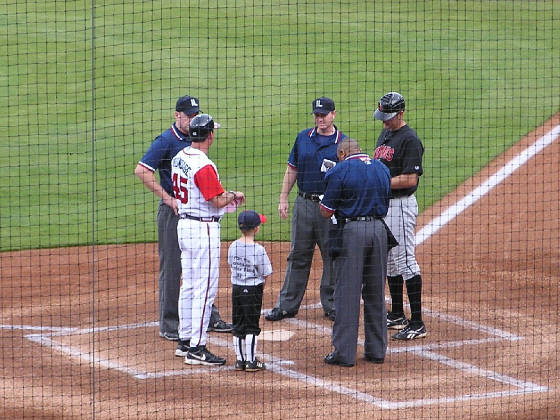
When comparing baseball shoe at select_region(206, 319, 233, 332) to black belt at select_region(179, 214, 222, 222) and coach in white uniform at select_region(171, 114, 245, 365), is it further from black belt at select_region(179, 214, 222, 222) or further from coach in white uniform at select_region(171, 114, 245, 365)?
black belt at select_region(179, 214, 222, 222)

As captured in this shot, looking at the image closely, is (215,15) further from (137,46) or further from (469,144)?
(469,144)

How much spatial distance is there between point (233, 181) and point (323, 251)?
4.82 meters

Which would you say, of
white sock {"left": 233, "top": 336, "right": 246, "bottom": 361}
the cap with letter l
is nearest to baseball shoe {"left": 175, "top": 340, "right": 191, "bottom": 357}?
white sock {"left": 233, "top": 336, "right": 246, "bottom": 361}

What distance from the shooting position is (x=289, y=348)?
853cm

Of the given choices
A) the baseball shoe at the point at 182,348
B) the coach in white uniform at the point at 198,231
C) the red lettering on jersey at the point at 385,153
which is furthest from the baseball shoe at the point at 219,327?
the red lettering on jersey at the point at 385,153

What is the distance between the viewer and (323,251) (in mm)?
9148

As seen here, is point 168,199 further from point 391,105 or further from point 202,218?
point 391,105

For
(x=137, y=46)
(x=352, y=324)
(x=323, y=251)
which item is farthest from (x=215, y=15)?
(x=352, y=324)

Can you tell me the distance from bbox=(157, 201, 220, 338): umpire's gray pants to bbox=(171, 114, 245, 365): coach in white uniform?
40 cm

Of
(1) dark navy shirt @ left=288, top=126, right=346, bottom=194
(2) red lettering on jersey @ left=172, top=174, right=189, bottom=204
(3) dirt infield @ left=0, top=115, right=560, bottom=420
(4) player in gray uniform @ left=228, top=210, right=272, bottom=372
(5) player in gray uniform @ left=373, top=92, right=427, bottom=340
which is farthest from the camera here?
(1) dark navy shirt @ left=288, top=126, right=346, bottom=194

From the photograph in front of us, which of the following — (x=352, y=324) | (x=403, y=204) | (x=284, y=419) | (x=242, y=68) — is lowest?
(x=284, y=419)

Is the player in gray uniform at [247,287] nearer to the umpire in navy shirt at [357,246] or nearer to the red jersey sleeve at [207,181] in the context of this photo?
the red jersey sleeve at [207,181]

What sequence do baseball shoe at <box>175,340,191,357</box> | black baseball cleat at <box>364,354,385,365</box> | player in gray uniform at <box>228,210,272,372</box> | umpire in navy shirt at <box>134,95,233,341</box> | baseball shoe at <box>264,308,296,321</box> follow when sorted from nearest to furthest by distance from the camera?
player in gray uniform at <box>228,210,272,372</box>, black baseball cleat at <box>364,354,385,365</box>, baseball shoe at <box>175,340,191,357</box>, umpire in navy shirt at <box>134,95,233,341</box>, baseball shoe at <box>264,308,296,321</box>

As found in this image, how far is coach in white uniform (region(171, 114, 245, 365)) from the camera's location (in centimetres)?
801
